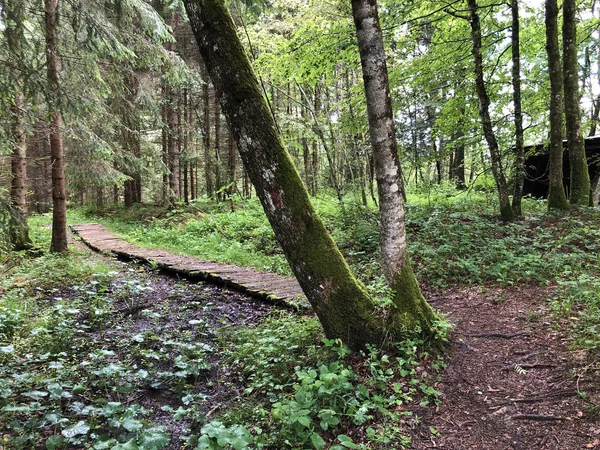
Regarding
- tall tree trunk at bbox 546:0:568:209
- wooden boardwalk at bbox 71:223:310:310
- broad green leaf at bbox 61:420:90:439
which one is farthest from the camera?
tall tree trunk at bbox 546:0:568:209

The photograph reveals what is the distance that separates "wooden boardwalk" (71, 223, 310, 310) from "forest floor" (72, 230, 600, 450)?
1.91 feet

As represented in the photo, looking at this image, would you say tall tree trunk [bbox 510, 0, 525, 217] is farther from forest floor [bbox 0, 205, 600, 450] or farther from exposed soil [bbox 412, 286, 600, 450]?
exposed soil [bbox 412, 286, 600, 450]

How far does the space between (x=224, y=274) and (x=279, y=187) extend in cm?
407

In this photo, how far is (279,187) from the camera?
3.32 meters

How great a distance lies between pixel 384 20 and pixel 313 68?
69.3 inches

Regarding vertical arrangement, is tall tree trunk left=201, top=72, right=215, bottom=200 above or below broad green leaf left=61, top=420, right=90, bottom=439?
above

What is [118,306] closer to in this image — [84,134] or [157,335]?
[157,335]

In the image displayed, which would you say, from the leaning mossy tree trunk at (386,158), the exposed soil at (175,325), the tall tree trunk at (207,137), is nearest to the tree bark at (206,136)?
the tall tree trunk at (207,137)

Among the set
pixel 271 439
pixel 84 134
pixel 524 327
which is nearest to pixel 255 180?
pixel 271 439

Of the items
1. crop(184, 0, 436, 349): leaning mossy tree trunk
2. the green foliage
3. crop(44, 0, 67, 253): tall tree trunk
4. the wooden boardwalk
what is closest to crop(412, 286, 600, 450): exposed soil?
crop(184, 0, 436, 349): leaning mossy tree trunk

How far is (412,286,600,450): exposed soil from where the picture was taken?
2.66 m

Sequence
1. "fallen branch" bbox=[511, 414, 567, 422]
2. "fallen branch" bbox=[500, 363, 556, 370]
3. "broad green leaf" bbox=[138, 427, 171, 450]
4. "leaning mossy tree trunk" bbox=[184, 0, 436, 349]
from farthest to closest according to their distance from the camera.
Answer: "fallen branch" bbox=[500, 363, 556, 370]
"leaning mossy tree trunk" bbox=[184, 0, 436, 349]
"fallen branch" bbox=[511, 414, 567, 422]
"broad green leaf" bbox=[138, 427, 171, 450]

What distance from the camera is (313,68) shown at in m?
8.16

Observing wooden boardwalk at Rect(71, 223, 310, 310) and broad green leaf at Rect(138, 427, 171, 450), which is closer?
broad green leaf at Rect(138, 427, 171, 450)
